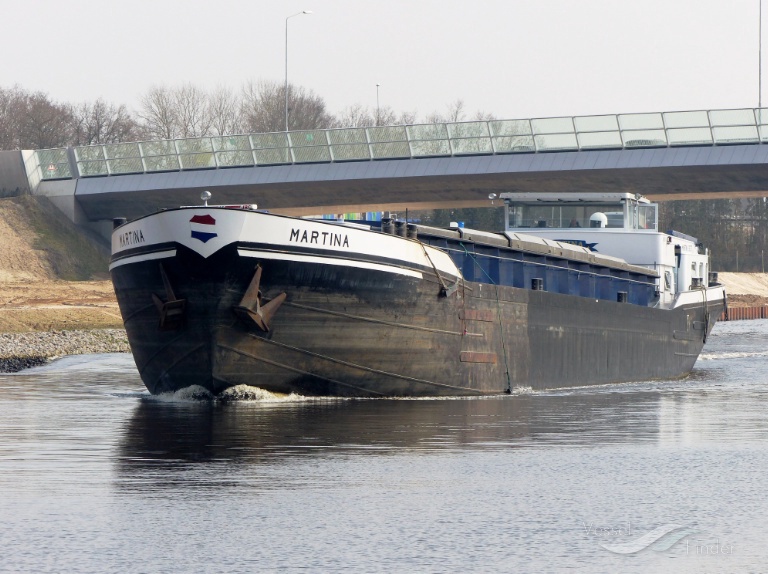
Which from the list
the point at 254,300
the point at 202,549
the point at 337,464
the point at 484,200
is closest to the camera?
the point at 202,549

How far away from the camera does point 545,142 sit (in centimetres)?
6081

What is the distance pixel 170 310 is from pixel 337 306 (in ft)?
9.18

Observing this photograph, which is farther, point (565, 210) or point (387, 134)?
point (387, 134)

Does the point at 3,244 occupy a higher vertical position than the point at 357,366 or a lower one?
higher

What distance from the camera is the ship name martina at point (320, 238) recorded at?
73.0ft

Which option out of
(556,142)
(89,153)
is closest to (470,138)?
(556,142)

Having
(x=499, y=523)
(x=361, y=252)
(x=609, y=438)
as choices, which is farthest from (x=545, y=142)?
(x=499, y=523)

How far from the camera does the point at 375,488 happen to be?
1276 cm

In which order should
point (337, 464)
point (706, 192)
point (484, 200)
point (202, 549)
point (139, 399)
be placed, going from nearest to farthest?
point (202, 549) → point (337, 464) → point (139, 399) → point (706, 192) → point (484, 200)

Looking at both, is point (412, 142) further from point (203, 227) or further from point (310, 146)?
point (203, 227)

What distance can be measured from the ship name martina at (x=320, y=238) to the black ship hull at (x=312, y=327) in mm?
351

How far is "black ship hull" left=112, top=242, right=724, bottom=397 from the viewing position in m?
22.2

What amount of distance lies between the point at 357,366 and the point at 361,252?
1984 millimetres

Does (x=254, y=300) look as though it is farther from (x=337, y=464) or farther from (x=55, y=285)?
(x=55, y=285)
